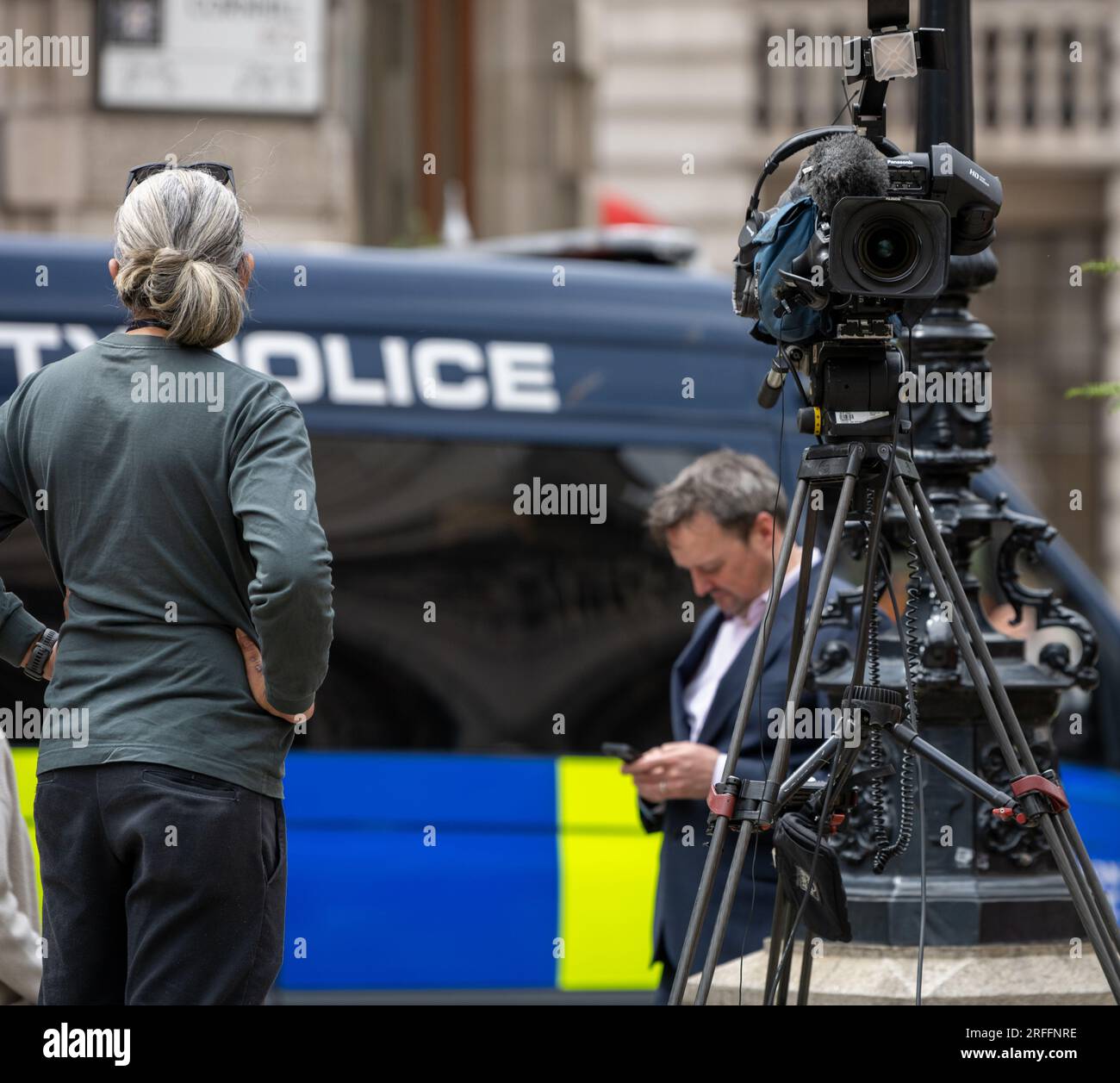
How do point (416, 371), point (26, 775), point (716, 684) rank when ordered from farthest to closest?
point (416, 371) → point (26, 775) → point (716, 684)

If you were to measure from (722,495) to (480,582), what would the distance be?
2.13 meters

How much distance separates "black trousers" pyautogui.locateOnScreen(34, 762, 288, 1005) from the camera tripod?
739mm

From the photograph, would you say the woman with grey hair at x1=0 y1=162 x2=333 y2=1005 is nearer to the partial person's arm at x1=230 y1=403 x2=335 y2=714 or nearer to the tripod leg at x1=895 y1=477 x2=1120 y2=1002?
the partial person's arm at x1=230 y1=403 x2=335 y2=714

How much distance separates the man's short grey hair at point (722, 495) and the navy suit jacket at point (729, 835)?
0.66ft

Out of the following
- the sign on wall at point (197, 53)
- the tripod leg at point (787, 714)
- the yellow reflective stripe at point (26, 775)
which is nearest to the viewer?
the tripod leg at point (787, 714)

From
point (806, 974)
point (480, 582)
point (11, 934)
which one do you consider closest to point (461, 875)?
point (480, 582)

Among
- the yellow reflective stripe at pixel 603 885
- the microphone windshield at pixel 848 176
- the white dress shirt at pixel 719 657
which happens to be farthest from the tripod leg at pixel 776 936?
the yellow reflective stripe at pixel 603 885

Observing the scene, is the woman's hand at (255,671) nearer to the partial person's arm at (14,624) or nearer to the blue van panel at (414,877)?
the partial person's arm at (14,624)

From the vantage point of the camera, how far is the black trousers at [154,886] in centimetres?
285

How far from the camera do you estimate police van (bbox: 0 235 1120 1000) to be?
6043 millimetres

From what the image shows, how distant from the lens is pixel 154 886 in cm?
285

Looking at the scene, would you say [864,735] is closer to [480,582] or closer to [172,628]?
[172,628]
